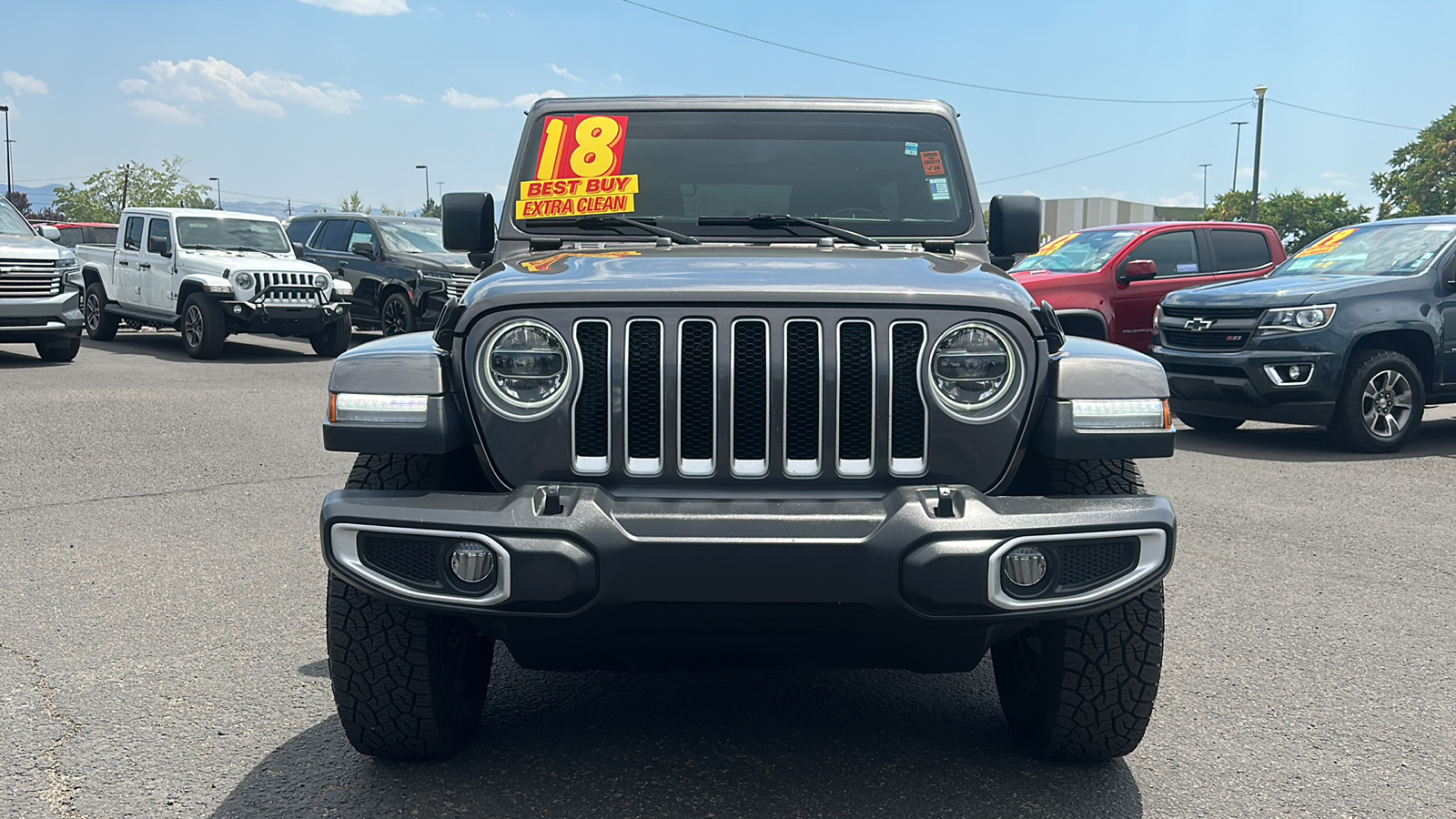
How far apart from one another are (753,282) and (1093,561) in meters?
0.97

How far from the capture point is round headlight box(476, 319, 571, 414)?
289 centimetres

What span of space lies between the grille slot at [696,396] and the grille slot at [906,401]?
40 centimetres

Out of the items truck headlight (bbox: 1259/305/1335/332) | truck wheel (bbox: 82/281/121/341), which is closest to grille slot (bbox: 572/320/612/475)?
truck headlight (bbox: 1259/305/1335/332)

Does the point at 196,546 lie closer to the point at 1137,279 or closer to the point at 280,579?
the point at 280,579

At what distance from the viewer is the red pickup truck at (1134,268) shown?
12.2 m

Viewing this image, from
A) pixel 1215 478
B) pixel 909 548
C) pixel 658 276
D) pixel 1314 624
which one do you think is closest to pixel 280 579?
pixel 658 276

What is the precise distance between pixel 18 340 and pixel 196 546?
9787mm

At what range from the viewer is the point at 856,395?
287 centimetres

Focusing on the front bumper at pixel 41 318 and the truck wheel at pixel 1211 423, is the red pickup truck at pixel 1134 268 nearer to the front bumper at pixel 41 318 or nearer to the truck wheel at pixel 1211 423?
the truck wheel at pixel 1211 423

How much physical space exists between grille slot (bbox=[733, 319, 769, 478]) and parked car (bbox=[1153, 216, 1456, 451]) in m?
7.35

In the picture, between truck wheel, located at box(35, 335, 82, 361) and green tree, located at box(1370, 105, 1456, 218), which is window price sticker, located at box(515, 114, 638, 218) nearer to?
truck wheel, located at box(35, 335, 82, 361)

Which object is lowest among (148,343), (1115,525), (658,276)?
(148,343)

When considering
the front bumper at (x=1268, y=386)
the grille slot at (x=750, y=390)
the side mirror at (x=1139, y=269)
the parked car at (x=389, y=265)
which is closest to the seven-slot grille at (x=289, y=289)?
the parked car at (x=389, y=265)

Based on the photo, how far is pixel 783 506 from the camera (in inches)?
108
